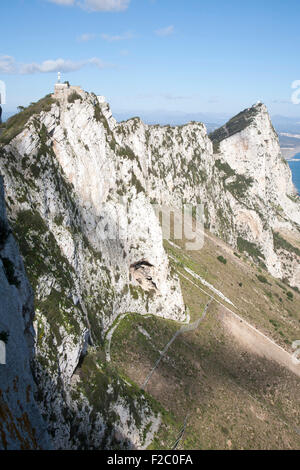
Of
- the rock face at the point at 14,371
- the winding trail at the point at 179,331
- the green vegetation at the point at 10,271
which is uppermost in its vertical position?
the green vegetation at the point at 10,271

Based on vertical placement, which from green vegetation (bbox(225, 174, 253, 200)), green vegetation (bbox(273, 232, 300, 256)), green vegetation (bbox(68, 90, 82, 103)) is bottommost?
green vegetation (bbox(273, 232, 300, 256))

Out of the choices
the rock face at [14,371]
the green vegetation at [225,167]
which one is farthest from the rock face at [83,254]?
the green vegetation at [225,167]

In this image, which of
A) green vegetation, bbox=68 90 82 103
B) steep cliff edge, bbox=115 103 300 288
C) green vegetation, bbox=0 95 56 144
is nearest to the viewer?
green vegetation, bbox=0 95 56 144

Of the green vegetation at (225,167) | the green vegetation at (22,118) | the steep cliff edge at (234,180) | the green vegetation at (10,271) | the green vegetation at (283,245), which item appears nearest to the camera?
the green vegetation at (10,271)

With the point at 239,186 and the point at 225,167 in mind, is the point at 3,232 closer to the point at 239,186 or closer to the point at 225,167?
the point at 239,186

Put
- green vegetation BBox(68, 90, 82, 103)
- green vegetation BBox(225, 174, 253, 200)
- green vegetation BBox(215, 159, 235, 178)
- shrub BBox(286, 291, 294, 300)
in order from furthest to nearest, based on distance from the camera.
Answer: green vegetation BBox(215, 159, 235, 178) < green vegetation BBox(225, 174, 253, 200) < shrub BBox(286, 291, 294, 300) < green vegetation BBox(68, 90, 82, 103)

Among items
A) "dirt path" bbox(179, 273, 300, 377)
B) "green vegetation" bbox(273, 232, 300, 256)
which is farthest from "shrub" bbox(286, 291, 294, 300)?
"green vegetation" bbox(273, 232, 300, 256)

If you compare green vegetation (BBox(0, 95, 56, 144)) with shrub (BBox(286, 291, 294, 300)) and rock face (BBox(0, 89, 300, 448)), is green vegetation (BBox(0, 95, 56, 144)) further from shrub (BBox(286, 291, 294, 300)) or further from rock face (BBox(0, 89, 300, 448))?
shrub (BBox(286, 291, 294, 300))

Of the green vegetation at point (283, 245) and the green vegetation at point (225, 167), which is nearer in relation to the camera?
the green vegetation at point (283, 245)

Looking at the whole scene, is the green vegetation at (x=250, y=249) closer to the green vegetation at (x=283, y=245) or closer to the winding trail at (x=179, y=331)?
the green vegetation at (x=283, y=245)

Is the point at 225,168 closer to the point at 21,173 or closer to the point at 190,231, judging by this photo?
the point at 190,231
